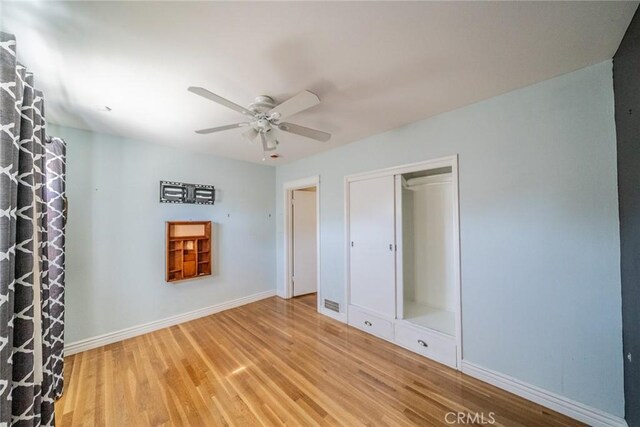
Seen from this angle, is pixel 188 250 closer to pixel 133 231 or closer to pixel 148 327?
pixel 133 231

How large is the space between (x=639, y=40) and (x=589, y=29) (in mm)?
225

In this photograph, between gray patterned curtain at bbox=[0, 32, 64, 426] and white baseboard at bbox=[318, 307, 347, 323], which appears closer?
gray patterned curtain at bbox=[0, 32, 64, 426]

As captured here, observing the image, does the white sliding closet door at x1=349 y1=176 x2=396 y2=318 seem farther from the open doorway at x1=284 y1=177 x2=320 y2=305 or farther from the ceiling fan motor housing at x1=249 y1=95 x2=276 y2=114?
the ceiling fan motor housing at x1=249 y1=95 x2=276 y2=114

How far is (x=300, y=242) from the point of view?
433 centimetres

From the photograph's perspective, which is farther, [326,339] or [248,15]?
[326,339]

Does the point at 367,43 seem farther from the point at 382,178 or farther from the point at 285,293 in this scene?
the point at 285,293

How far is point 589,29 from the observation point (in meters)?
1.28

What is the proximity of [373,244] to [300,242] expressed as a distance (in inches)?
70.7

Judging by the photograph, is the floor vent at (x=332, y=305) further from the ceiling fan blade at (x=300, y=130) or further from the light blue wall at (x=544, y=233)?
the ceiling fan blade at (x=300, y=130)

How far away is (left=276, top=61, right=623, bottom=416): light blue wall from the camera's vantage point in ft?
5.01

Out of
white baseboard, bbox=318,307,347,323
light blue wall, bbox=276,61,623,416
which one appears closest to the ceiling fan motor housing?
light blue wall, bbox=276,61,623,416

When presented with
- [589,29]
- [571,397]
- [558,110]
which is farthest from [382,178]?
[571,397]

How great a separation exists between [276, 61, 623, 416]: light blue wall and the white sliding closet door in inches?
29.2

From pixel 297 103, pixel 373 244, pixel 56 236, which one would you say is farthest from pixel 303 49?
pixel 56 236
